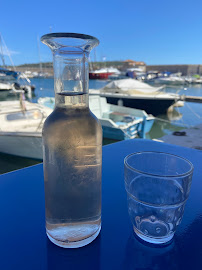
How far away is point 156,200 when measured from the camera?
415 millimetres

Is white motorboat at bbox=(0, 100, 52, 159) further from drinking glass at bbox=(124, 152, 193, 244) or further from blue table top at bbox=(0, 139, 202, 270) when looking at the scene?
drinking glass at bbox=(124, 152, 193, 244)

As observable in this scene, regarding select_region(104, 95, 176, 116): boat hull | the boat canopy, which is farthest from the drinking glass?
the boat canopy

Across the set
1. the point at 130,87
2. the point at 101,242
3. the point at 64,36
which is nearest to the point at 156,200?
the point at 101,242

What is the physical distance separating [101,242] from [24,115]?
3.32 meters

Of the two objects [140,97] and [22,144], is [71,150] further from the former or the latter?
[140,97]

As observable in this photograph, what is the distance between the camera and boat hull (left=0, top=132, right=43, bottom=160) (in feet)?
9.30

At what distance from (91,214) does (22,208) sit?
0.18m

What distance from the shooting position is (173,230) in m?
0.36

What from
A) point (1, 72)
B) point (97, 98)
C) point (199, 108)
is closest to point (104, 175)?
point (97, 98)

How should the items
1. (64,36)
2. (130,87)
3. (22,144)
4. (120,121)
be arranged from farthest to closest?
(130,87)
(120,121)
(22,144)
(64,36)

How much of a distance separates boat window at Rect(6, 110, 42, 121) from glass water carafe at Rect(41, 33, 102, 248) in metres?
3.20

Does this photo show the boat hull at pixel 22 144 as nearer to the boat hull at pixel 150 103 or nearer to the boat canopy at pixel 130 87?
the boat hull at pixel 150 103

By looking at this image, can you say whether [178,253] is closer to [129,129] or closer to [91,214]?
[91,214]

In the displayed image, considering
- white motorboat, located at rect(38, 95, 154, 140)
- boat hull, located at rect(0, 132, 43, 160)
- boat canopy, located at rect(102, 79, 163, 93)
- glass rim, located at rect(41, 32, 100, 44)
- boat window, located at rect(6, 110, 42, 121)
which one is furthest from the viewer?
boat canopy, located at rect(102, 79, 163, 93)
